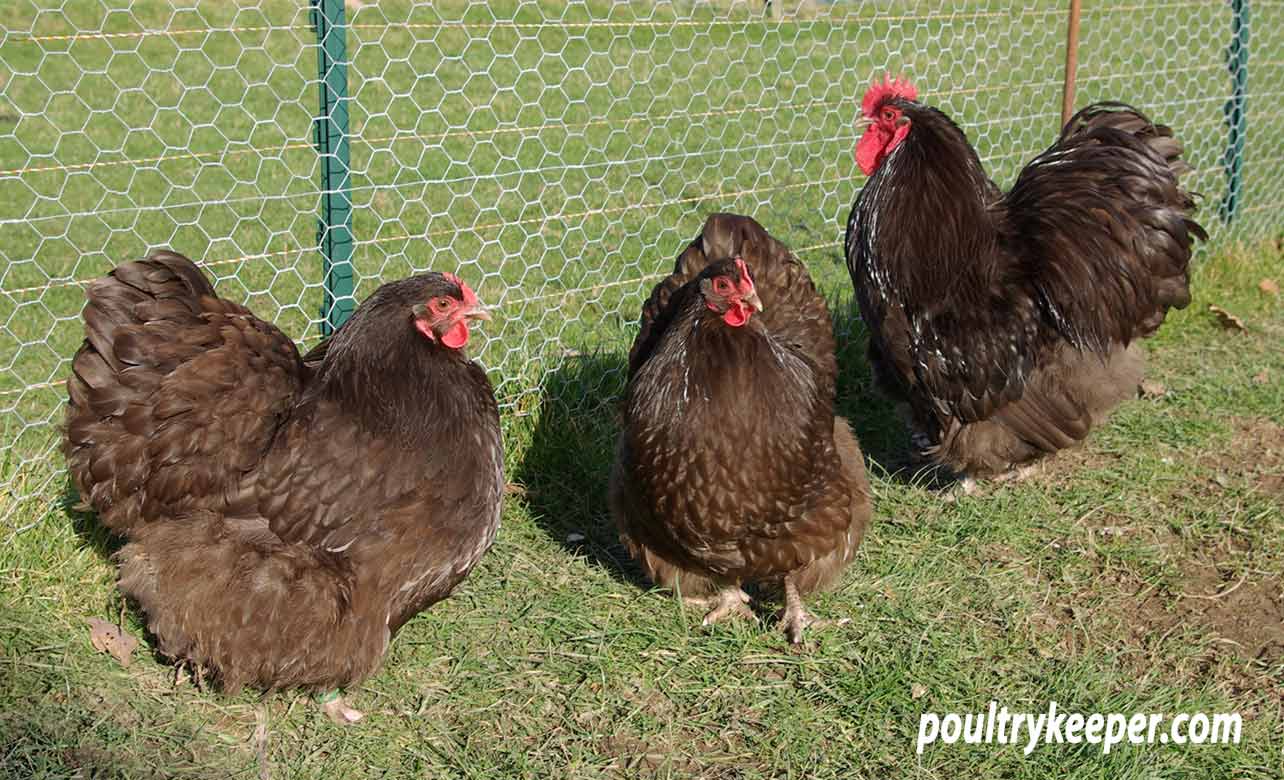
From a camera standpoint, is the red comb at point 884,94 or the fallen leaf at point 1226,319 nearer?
the red comb at point 884,94

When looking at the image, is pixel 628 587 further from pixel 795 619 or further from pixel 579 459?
pixel 579 459

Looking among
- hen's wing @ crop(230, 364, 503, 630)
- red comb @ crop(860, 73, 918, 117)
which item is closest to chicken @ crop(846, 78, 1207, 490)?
red comb @ crop(860, 73, 918, 117)

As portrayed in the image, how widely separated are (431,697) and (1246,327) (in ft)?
15.7

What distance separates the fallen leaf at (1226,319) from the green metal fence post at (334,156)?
177 inches

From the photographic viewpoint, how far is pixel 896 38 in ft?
34.2

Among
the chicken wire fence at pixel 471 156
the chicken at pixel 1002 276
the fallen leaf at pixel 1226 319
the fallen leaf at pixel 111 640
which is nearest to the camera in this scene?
the fallen leaf at pixel 111 640

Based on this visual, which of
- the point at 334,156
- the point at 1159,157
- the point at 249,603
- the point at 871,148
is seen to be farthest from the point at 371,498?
the point at 1159,157

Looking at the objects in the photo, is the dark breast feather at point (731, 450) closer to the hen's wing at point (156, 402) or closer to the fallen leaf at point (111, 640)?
the hen's wing at point (156, 402)

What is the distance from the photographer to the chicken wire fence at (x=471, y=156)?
171 inches

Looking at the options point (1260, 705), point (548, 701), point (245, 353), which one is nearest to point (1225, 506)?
point (1260, 705)

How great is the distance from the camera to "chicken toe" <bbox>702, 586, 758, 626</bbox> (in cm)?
348

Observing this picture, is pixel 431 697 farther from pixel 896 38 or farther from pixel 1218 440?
pixel 896 38

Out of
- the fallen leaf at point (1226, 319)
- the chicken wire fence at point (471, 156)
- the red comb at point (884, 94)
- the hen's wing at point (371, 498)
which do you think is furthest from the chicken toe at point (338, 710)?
the fallen leaf at point (1226, 319)

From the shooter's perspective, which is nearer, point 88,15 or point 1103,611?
point 1103,611
